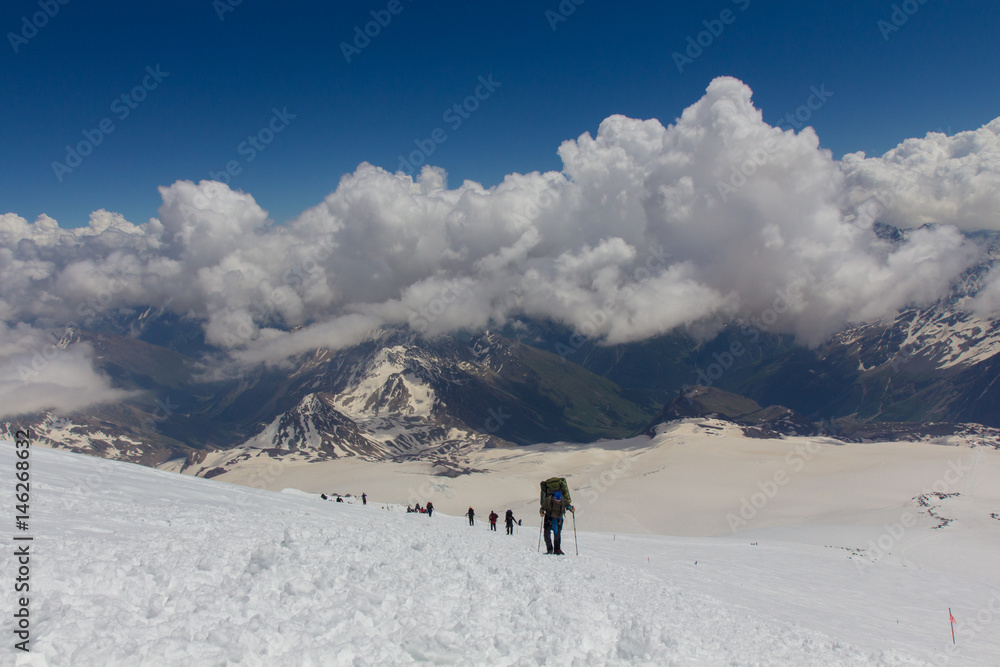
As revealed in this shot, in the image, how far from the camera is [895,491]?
17162 cm

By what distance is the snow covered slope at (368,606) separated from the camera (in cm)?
1007

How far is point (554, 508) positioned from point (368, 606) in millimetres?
13892

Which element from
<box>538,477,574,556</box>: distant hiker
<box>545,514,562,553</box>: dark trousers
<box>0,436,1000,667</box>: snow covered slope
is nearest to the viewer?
<box>0,436,1000,667</box>: snow covered slope

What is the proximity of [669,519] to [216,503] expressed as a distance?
16830 cm

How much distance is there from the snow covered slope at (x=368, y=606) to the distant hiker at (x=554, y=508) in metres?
2.13

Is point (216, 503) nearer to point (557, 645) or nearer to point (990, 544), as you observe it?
point (557, 645)

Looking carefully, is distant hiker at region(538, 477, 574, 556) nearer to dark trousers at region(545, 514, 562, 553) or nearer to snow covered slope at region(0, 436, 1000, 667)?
dark trousers at region(545, 514, 562, 553)

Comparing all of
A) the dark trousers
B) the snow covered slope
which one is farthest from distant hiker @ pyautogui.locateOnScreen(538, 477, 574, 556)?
the snow covered slope

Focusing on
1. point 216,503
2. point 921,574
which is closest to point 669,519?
point 921,574

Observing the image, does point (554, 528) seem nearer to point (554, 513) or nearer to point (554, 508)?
point (554, 513)

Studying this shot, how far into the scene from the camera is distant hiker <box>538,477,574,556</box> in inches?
950

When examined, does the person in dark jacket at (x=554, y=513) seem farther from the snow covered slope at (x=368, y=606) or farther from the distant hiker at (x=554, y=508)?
the snow covered slope at (x=368, y=606)

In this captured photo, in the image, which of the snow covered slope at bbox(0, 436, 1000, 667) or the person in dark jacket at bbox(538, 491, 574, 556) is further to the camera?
the person in dark jacket at bbox(538, 491, 574, 556)

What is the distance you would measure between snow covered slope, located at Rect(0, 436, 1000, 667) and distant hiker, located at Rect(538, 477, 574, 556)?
2131mm
